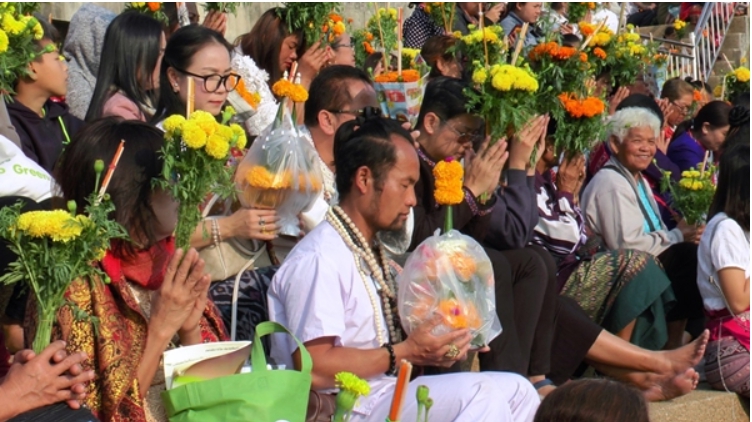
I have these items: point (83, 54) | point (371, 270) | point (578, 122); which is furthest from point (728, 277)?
point (83, 54)

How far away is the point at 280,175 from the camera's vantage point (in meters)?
4.80

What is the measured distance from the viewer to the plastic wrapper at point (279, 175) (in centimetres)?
480

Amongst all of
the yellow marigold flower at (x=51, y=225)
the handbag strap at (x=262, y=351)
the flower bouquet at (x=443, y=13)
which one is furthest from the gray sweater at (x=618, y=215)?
the yellow marigold flower at (x=51, y=225)

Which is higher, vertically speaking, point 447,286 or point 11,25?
point 11,25

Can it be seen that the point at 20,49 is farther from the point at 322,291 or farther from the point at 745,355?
the point at 745,355

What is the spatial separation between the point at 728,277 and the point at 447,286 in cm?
226

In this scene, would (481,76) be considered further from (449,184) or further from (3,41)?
(3,41)

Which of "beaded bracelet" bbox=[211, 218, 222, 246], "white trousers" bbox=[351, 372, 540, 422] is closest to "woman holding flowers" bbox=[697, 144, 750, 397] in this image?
"white trousers" bbox=[351, 372, 540, 422]

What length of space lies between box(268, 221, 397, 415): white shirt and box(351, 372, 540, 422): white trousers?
82 millimetres

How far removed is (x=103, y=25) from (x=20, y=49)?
210 centimetres

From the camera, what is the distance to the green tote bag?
144 inches

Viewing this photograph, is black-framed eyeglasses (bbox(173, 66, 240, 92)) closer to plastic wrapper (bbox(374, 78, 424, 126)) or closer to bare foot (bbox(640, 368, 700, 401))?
plastic wrapper (bbox(374, 78, 424, 126))

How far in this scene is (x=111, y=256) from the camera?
3867 mm

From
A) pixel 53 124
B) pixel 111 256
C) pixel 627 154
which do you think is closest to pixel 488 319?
pixel 111 256
